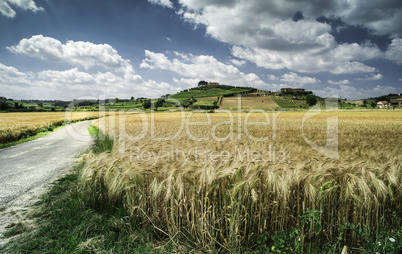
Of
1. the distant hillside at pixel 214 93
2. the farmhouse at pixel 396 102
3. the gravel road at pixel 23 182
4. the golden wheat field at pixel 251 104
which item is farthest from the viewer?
the distant hillside at pixel 214 93

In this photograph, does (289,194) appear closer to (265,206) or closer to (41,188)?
(265,206)

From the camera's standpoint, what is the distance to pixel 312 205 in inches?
121

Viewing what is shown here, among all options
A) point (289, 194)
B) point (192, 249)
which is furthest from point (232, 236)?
point (289, 194)

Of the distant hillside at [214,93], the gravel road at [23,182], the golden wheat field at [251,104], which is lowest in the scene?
the gravel road at [23,182]

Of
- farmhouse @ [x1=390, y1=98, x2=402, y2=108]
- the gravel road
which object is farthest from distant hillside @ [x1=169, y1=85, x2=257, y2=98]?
the gravel road

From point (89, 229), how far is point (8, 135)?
2122cm

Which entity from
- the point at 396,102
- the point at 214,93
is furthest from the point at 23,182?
the point at 396,102

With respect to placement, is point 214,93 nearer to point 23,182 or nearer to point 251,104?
point 251,104

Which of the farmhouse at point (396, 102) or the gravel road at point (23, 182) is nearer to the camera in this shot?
the gravel road at point (23, 182)

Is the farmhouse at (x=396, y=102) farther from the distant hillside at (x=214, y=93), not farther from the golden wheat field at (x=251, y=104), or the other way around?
the distant hillside at (x=214, y=93)

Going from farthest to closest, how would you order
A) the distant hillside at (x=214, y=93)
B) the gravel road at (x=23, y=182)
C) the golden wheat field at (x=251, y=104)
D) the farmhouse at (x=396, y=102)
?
the distant hillside at (x=214, y=93) < the farmhouse at (x=396, y=102) < the golden wheat field at (x=251, y=104) < the gravel road at (x=23, y=182)

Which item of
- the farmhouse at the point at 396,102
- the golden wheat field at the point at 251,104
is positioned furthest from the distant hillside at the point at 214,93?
the farmhouse at the point at 396,102

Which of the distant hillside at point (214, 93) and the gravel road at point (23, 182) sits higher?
the distant hillside at point (214, 93)

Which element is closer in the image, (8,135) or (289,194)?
(289,194)
